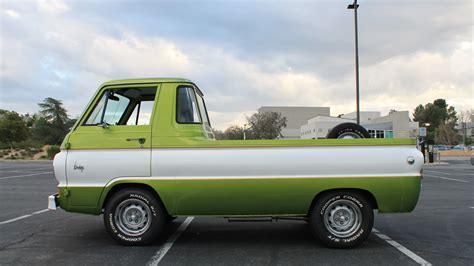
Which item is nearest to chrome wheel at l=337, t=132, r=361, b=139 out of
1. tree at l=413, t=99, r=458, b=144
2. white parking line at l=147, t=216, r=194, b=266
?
white parking line at l=147, t=216, r=194, b=266

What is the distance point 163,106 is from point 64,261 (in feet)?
8.07

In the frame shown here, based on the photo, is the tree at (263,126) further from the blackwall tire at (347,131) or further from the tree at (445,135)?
the tree at (445,135)

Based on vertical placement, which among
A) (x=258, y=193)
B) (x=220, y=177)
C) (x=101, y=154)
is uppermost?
(x=101, y=154)

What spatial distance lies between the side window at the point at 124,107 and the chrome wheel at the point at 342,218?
2.98 meters

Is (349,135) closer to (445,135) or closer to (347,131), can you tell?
(347,131)

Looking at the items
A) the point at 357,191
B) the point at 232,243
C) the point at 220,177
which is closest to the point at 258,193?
the point at 220,177

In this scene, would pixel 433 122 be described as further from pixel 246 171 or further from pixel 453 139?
pixel 246 171

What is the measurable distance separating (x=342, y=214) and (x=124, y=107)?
12.4ft

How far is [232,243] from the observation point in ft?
18.9

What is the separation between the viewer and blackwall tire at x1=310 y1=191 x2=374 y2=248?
17.4 ft

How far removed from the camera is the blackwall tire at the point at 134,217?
17.7 feet

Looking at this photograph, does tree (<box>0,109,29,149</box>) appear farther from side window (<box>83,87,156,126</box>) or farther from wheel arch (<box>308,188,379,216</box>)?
wheel arch (<box>308,188,379,216</box>)

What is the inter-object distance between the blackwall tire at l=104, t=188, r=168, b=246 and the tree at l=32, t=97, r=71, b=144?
65523 millimetres

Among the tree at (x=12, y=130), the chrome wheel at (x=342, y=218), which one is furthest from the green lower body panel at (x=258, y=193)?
the tree at (x=12, y=130)
